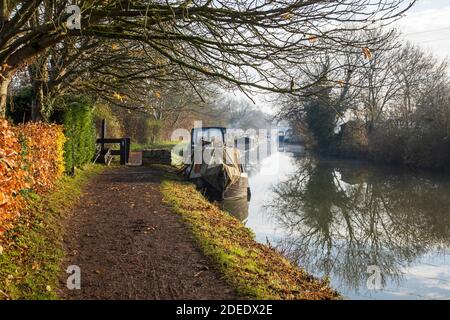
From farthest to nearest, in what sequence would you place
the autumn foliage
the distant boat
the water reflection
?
the distant boat
the water reflection
the autumn foliage

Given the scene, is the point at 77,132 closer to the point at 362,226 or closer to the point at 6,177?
the point at 362,226

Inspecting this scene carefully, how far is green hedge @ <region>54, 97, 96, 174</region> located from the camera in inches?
573

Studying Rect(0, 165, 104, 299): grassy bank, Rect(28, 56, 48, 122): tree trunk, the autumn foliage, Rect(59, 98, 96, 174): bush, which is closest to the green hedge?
Rect(59, 98, 96, 174): bush

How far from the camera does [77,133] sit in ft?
53.2

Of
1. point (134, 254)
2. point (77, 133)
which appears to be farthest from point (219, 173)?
point (134, 254)

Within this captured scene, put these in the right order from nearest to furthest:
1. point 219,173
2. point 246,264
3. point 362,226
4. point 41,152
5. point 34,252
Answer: point 34,252, point 246,264, point 41,152, point 362,226, point 219,173

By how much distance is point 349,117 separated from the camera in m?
41.7

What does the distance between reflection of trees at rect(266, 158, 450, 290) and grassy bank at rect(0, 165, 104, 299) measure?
5.36 metres

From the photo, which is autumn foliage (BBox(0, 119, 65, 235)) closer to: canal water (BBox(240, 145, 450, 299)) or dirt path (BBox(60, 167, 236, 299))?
dirt path (BBox(60, 167, 236, 299))

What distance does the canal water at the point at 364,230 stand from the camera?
9078mm

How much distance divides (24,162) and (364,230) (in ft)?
33.2

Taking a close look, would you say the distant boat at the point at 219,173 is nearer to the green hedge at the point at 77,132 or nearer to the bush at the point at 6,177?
the green hedge at the point at 77,132

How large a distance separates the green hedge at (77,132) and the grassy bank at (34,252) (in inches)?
188

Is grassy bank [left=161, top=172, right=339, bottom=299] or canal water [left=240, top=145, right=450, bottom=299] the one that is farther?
canal water [left=240, top=145, right=450, bottom=299]
